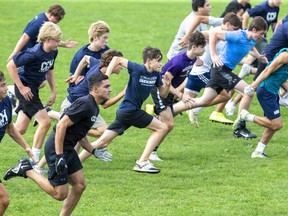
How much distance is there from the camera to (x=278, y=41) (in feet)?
49.4

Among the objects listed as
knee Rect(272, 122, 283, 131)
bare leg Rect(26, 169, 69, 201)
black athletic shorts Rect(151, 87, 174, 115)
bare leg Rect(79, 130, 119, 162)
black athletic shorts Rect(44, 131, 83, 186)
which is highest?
black athletic shorts Rect(44, 131, 83, 186)

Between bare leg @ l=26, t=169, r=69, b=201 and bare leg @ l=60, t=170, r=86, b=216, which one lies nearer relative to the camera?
bare leg @ l=26, t=169, r=69, b=201

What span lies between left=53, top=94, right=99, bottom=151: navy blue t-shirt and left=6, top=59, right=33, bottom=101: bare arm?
269 centimetres

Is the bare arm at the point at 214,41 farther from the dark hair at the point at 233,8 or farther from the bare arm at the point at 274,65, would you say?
the dark hair at the point at 233,8

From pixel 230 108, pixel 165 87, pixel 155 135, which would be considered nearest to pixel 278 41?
pixel 230 108

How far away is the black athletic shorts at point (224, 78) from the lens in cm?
1455

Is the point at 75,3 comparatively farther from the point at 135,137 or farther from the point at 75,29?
the point at 135,137

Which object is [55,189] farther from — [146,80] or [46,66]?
[46,66]

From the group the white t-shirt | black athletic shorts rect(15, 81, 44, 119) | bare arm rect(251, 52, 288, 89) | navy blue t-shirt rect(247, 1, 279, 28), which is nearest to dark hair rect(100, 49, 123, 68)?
black athletic shorts rect(15, 81, 44, 119)

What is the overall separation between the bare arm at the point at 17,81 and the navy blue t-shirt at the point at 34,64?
0.08 m

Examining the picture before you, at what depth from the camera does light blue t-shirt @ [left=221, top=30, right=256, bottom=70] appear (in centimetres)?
1430

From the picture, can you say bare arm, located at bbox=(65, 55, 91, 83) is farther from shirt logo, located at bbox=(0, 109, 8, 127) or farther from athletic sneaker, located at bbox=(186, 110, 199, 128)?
athletic sneaker, located at bbox=(186, 110, 199, 128)

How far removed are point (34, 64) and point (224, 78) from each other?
3.53 m

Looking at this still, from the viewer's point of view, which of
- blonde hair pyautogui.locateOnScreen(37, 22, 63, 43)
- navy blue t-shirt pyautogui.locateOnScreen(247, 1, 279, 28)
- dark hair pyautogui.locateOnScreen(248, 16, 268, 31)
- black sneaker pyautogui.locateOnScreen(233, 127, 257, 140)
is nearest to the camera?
blonde hair pyautogui.locateOnScreen(37, 22, 63, 43)
